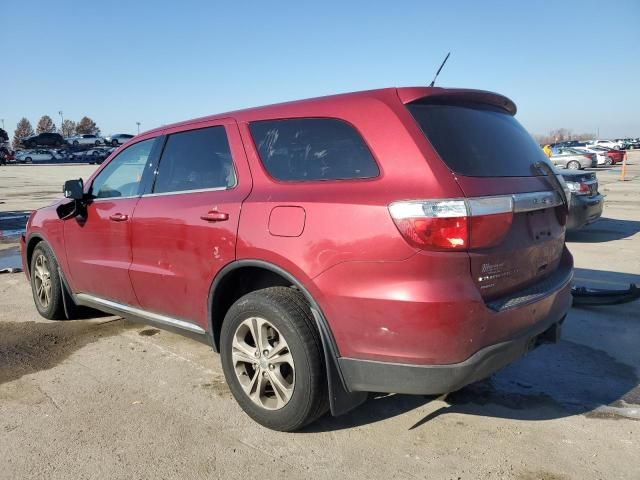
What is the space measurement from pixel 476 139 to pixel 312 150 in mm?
887

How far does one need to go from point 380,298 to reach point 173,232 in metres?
1.65

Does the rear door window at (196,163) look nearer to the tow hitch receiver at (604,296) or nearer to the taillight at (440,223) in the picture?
the taillight at (440,223)

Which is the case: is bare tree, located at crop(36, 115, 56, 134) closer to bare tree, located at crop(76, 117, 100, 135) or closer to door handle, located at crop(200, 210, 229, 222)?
bare tree, located at crop(76, 117, 100, 135)

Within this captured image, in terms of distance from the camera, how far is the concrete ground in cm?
268

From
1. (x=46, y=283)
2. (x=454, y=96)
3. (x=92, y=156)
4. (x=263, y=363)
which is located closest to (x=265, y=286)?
(x=263, y=363)

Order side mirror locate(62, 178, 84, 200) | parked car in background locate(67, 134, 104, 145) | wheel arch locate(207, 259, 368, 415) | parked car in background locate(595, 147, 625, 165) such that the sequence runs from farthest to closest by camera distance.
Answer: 1. parked car in background locate(67, 134, 104, 145)
2. parked car in background locate(595, 147, 625, 165)
3. side mirror locate(62, 178, 84, 200)
4. wheel arch locate(207, 259, 368, 415)

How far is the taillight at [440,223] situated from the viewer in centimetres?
242

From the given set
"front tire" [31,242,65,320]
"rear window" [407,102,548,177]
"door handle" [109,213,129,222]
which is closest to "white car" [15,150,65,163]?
"front tire" [31,242,65,320]

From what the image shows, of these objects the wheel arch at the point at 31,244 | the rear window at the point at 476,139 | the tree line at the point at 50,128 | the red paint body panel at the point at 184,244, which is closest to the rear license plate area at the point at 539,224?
the rear window at the point at 476,139

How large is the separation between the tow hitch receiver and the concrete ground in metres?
0.55

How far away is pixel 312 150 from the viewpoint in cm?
295

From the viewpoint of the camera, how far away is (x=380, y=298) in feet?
8.13

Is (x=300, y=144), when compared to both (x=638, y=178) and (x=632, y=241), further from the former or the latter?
(x=638, y=178)

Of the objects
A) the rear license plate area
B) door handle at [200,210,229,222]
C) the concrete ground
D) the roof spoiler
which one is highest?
the roof spoiler
